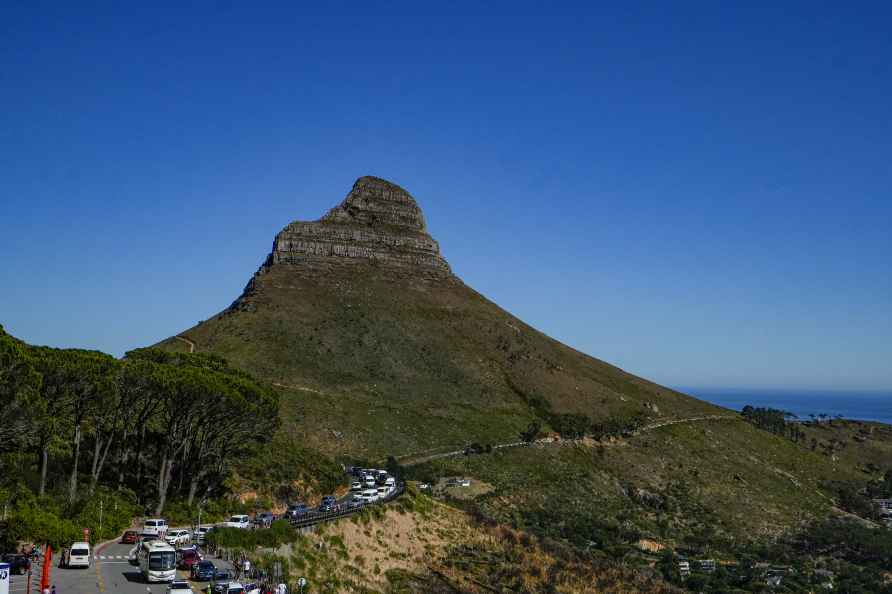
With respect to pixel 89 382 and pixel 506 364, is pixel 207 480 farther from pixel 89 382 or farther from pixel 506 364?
pixel 506 364

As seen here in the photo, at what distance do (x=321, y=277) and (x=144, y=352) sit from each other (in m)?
74.8

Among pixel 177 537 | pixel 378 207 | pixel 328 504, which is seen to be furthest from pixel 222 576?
pixel 378 207

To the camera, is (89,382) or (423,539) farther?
(423,539)

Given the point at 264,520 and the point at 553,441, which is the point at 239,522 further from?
the point at 553,441

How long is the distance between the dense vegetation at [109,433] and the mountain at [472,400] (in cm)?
2269

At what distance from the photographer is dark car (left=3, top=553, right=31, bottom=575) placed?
3264 centimetres

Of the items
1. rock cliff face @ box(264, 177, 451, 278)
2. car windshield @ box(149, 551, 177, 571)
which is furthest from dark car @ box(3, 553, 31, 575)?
rock cliff face @ box(264, 177, 451, 278)

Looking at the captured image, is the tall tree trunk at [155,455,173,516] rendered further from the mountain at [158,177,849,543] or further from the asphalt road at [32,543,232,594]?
the mountain at [158,177,849,543]

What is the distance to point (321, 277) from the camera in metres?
146

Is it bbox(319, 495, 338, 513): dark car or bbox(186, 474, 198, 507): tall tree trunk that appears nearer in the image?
bbox(319, 495, 338, 513): dark car

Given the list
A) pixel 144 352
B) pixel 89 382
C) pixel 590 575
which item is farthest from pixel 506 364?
pixel 89 382

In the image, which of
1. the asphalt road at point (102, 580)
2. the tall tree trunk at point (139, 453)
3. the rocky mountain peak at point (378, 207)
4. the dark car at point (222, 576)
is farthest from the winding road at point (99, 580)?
the rocky mountain peak at point (378, 207)

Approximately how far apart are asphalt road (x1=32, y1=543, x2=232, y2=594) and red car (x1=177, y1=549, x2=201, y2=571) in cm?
30

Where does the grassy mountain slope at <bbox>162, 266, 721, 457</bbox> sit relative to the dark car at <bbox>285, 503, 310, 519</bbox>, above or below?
above
